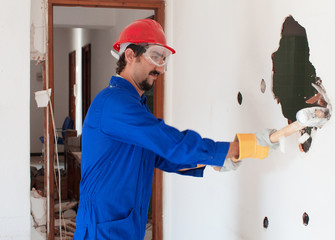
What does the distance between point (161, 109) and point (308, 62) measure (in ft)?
7.95

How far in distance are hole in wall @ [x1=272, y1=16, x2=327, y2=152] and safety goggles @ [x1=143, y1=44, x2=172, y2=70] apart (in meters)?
0.52

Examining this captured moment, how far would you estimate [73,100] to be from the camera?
11.4 metres

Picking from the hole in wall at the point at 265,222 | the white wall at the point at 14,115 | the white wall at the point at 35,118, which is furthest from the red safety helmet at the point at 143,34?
the white wall at the point at 35,118

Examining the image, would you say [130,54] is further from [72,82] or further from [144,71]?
[72,82]

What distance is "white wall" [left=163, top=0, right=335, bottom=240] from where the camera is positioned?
1.89 meters

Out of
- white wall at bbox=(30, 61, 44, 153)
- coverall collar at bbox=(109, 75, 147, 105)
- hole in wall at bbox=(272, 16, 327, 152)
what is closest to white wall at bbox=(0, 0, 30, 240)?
coverall collar at bbox=(109, 75, 147, 105)

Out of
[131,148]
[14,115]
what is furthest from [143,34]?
[14,115]

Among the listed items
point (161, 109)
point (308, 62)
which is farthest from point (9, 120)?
point (308, 62)

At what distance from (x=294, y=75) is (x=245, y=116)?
0.54 metres

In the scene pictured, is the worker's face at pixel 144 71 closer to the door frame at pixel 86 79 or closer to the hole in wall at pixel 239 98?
the hole in wall at pixel 239 98

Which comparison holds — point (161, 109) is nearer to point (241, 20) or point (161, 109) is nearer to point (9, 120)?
point (9, 120)

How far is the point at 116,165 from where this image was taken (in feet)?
7.07

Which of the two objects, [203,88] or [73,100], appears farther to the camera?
[73,100]

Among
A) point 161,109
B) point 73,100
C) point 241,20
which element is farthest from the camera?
point 73,100
